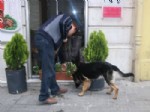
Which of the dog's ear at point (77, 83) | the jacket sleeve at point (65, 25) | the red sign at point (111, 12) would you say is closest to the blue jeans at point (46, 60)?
the jacket sleeve at point (65, 25)

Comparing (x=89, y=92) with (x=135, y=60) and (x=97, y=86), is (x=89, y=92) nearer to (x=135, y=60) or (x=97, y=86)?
(x=97, y=86)

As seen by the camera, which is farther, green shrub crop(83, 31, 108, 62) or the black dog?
green shrub crop(83, 31, 108, 62)

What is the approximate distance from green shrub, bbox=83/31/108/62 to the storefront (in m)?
0.48

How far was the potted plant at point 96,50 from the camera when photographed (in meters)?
6.23

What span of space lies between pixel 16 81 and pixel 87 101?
153 cm

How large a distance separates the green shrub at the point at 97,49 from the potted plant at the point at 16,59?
1.30 meters

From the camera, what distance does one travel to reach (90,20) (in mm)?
6672

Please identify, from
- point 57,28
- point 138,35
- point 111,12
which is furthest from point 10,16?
point 138,35

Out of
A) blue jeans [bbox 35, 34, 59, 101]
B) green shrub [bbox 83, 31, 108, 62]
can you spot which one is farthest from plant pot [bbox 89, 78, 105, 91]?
blue jeans [bbox 35, 34, 59, 101]

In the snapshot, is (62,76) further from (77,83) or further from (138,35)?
(138,35)

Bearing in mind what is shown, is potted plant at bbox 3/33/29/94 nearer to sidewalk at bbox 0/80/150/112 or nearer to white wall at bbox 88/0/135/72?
sidewalk at bbox 0/80/150/112

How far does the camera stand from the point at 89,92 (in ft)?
20.9

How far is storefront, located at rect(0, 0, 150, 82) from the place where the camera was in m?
6.56

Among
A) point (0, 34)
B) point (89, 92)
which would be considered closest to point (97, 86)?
point (89, 92)
